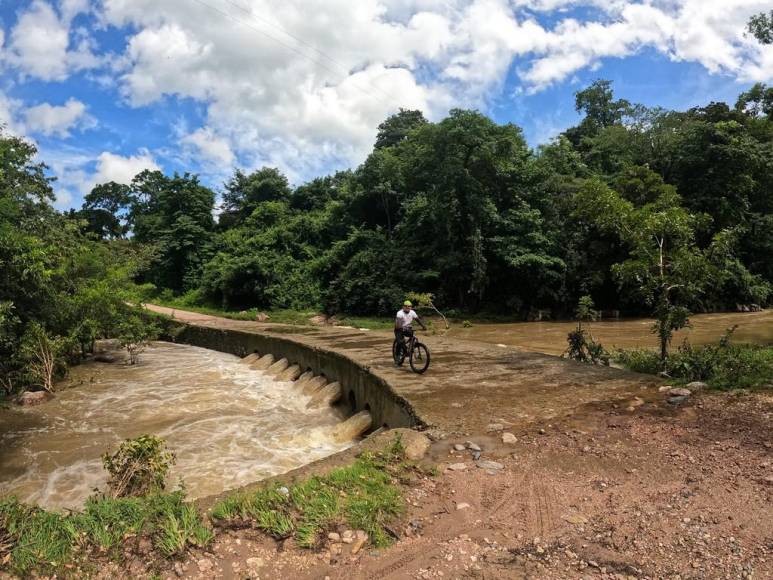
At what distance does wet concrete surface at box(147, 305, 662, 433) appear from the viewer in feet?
22.6

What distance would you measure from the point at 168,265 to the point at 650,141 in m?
38.0

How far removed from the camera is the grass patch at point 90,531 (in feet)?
11.3

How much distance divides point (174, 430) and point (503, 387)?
6.67 m

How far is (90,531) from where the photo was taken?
3705mm

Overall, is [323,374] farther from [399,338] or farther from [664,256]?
[664,256]

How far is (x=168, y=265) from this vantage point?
1686 inches

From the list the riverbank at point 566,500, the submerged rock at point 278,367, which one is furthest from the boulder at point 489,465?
the submerged rock at point 278,367

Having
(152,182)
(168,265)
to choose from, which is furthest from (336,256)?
(152,182)

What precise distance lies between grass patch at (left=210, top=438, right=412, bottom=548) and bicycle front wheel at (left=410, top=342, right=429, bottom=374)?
538cm

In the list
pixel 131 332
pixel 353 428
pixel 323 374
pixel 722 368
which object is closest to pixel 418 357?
pixel 353 428

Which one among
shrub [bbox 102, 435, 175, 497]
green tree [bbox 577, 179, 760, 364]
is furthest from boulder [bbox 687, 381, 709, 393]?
shrub [bbox 102, 435, 175, 497]

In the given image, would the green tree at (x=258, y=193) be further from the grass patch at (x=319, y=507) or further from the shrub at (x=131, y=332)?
the grass patch at (x=319, y=507)

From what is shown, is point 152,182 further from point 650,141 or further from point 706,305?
point 706,305

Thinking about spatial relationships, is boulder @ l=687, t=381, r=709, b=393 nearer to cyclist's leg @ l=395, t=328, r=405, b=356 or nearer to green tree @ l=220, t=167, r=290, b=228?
cyclist's leg @ l=395, t=328, r=405, b=356
